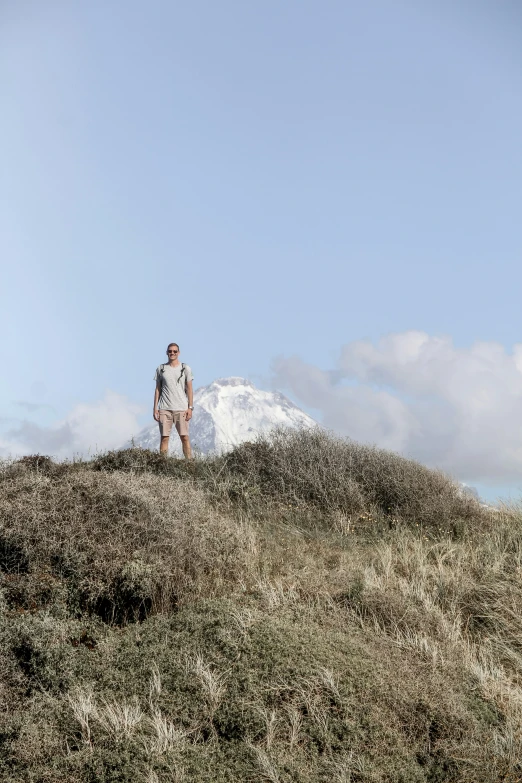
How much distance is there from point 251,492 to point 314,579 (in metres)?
4.30

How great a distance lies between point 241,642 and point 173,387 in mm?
9565

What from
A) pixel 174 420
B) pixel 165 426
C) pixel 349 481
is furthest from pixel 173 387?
pixel 349 481

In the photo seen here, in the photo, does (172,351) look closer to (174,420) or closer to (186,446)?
(174,420)

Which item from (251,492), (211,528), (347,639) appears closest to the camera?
(347,639)

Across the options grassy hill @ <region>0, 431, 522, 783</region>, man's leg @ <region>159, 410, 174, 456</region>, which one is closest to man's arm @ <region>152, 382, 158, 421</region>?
man's leg @ <region>159, 410, 174, 456</region>

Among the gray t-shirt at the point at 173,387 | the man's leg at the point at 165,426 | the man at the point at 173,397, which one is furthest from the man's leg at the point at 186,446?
the gray t-shirt at the point at 173,387

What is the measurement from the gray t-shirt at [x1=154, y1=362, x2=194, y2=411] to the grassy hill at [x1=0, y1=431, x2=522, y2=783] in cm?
387

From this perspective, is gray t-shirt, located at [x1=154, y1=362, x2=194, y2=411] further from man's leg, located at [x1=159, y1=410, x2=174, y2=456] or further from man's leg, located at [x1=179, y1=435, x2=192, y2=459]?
man's leg, located at [x1=179, y1=435, x2=192, y2=459]

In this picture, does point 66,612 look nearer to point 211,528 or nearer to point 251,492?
point 211,528

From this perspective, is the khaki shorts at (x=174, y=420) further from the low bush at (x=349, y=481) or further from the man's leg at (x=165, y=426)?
the low bush at (x=349, y=481)

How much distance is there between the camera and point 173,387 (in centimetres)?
1511

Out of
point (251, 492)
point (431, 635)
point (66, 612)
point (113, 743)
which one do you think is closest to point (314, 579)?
point (431, 635)

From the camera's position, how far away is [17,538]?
8023mm

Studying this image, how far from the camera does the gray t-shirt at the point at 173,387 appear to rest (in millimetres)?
15094
